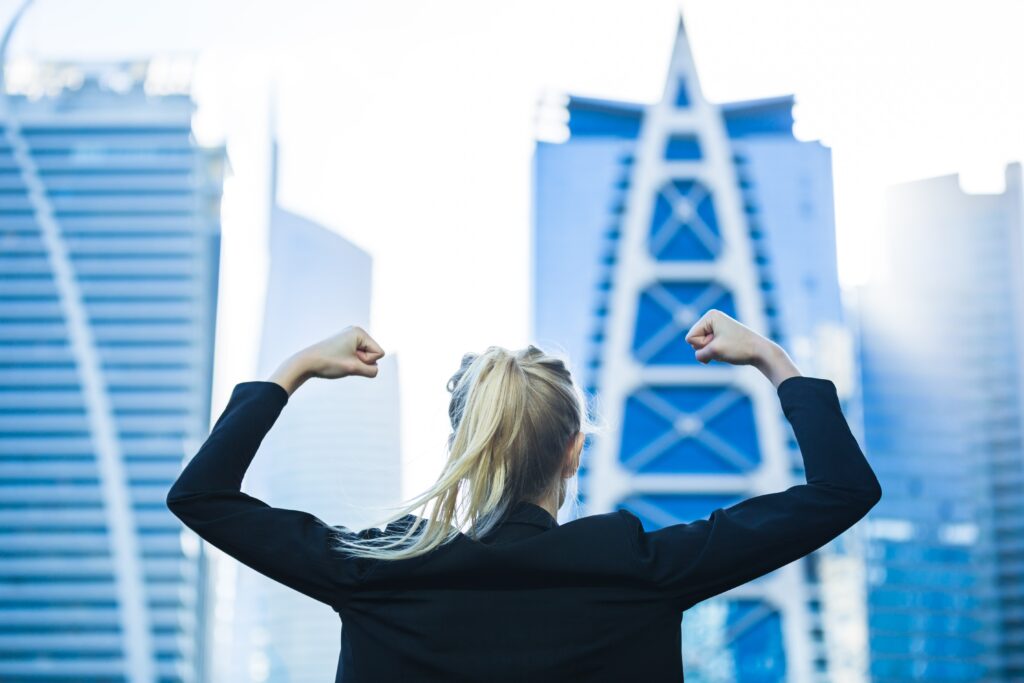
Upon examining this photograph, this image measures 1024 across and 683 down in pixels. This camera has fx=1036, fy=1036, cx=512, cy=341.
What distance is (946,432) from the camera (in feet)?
164

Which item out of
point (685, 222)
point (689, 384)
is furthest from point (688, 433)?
point (685, 222)

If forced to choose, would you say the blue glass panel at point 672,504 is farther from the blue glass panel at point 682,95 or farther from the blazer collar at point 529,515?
the blazer collar at point 529,515

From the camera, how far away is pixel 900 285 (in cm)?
5206

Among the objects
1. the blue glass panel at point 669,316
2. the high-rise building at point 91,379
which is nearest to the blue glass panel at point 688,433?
the blue glass panel at point 669,316

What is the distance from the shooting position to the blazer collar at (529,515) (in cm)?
96

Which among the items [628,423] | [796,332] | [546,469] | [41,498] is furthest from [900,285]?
[546,469]

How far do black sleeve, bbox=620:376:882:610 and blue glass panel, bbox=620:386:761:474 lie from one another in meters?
27.1

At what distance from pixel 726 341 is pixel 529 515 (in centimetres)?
28

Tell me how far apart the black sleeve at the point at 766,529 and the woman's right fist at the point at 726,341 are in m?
0.11

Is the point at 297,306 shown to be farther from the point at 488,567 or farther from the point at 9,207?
the point at 488,567

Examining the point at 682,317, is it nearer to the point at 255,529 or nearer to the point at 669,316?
→ the point at 669,316

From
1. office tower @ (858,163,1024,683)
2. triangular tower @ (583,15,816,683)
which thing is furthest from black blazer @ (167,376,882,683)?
office tower @ (858,163,1024,683)

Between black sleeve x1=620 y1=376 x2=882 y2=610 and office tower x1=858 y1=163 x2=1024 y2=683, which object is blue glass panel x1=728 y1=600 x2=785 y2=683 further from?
black sleeve x1=620 y1=376 x2=882 y2=610

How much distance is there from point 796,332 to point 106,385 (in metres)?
31.3
